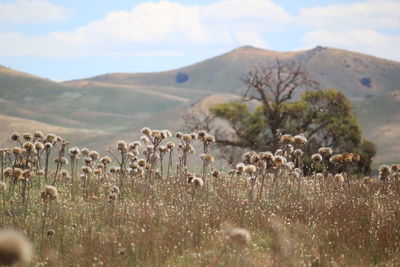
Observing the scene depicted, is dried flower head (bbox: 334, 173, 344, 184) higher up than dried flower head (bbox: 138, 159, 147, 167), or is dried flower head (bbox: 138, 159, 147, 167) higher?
dried flower head (bbox: 138, 159, 147, 167)

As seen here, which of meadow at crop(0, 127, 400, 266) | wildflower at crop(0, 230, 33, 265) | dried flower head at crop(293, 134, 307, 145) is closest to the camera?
wildflower at crop(0, 230, 33, 265)

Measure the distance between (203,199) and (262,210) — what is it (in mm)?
1468

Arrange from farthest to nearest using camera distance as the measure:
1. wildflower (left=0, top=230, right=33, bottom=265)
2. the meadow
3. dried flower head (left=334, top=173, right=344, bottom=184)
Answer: dried flower head (left=334, top=173, right=344, bottom=184), the meadow, wildflower (left=0, top=230, right=33, bottom=265)

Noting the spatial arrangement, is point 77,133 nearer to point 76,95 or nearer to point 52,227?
point 52,227

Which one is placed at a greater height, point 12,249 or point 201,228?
point 12,249

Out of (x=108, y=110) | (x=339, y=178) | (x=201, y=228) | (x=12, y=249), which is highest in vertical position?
(x=12, y=249)

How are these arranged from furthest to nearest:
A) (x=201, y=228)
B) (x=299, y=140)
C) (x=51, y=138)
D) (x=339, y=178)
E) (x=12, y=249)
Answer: (x=339, y=178) → (x=51, y=138) → (x=299, y=140) → (x=201, y=228) → (x=12, y=249)

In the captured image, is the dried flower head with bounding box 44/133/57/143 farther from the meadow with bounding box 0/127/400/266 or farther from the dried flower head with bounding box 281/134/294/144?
the dried flower head with bounding box 281/134/294/144

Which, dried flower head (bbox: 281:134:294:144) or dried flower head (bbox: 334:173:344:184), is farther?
dried flower head (bbox: 334:173:344:184)

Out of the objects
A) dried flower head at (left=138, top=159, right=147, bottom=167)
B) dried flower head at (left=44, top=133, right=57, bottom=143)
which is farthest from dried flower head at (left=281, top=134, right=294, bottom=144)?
Answer: dried flower head at (left=44, top=133, right=57, bottom=143)

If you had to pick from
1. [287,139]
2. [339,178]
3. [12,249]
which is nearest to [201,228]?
[287,139]

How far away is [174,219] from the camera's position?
314 inches

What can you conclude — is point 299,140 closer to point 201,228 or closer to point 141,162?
point 141,162

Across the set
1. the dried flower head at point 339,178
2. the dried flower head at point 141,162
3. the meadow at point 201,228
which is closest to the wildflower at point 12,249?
the meadow at point 201,228
